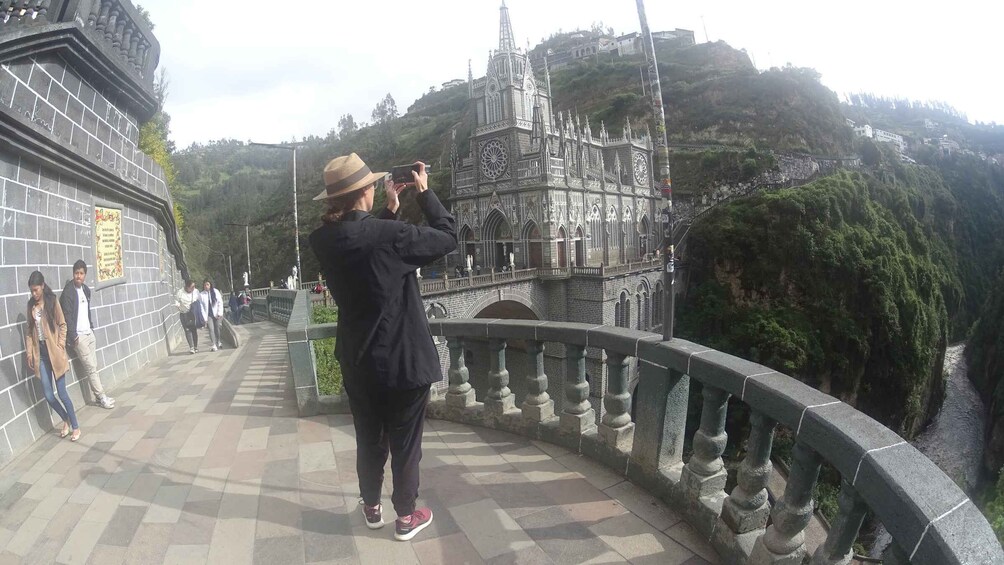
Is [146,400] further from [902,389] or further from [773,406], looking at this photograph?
[902,389]

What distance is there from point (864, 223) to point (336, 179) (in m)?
44.8

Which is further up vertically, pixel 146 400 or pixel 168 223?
pixel 168 223

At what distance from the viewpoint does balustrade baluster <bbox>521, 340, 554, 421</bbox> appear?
3.67 metres

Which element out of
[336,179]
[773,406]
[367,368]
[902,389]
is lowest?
[902,389]

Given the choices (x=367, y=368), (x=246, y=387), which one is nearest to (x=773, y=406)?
(x=367, y=368)

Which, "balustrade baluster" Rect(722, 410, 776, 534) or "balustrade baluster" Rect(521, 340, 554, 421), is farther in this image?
"balustrade baluster" Rect(521, 340, 554, 421)

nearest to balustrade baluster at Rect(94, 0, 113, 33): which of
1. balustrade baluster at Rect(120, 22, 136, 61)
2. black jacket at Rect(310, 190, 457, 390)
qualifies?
balustrade baluster at Rect(120, 22, 136, 61)

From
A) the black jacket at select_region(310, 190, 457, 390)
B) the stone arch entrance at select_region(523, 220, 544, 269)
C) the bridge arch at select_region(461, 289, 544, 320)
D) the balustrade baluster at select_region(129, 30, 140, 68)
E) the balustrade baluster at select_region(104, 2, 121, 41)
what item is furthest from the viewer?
the stone arch entrance at select_region(523, 220, 544, 269)

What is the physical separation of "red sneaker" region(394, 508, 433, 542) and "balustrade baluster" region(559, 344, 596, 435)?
3.82 feet

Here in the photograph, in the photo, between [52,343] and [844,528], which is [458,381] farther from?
[52,343]

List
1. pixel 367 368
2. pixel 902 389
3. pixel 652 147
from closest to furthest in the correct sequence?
1. pixel 367 368
2. pixel 902 389
3. pixel 652 147

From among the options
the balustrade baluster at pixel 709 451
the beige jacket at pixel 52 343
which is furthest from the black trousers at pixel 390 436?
the beige jacket at pixel 52 343

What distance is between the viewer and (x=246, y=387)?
582 cm

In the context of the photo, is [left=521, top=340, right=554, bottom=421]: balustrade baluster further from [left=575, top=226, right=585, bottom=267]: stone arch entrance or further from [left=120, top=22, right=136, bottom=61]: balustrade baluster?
[left=575, top=226, right=585, bottom=267]: stone arch entrance
